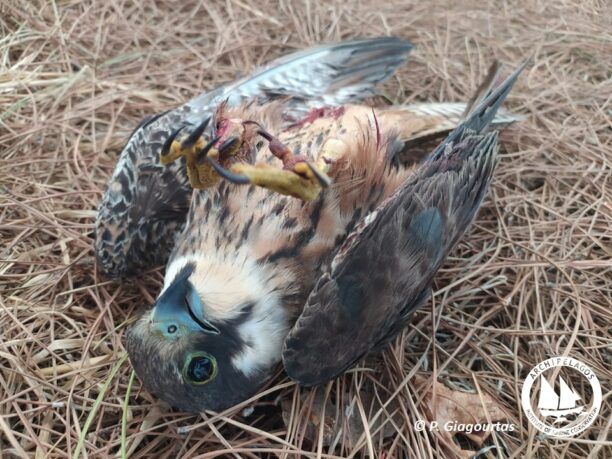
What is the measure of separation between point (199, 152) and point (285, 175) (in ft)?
1.22

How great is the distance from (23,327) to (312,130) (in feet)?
5.62

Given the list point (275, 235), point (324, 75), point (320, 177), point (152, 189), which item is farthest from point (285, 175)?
point (324, 75)

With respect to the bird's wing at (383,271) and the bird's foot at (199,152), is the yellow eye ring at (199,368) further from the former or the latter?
the bird's foot at (199,152)

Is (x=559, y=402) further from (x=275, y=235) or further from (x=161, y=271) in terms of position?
(x=161, y=271)

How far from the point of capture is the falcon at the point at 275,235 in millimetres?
2064

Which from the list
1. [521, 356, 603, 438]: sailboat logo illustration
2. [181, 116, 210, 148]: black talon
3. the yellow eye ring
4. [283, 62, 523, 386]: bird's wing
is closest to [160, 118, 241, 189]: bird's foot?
[181, 116, 210, 148]: black talon

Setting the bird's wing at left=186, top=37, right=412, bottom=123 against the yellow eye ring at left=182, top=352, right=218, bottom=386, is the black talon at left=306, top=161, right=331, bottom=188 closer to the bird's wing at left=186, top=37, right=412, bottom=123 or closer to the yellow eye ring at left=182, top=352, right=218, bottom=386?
the yellow eye ring at left=182, top=352, right=218, bottom=386

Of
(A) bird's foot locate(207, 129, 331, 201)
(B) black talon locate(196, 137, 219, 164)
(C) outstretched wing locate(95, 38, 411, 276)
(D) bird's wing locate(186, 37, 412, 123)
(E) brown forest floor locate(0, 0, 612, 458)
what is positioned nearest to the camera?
(A) bird's foot locate(207, 129, 331, 201)

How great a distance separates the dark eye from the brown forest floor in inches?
8.3

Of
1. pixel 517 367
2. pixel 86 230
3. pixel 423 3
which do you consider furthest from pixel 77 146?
pixel 423 3

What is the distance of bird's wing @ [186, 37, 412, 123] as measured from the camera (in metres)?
3.15

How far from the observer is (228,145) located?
207cm

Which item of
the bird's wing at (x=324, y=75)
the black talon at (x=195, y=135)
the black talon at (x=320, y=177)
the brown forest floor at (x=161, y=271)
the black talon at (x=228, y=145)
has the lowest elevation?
the brown forest floor at (x=161, y=271)

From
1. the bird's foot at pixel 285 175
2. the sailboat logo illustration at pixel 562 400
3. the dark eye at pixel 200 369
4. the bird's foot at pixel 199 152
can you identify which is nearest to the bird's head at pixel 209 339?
the dark eye at pixel 200 369
